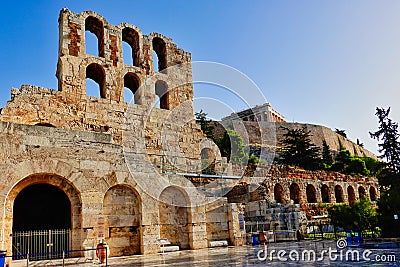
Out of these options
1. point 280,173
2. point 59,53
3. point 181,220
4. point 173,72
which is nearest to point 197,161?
point 181,220

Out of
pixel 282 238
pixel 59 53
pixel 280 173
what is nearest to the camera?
pixel 59 53

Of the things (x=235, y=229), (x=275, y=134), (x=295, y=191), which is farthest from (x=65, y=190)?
(x=275, y=134)

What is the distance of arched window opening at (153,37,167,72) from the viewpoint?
68.0 ft

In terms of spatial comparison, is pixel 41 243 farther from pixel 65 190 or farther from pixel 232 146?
pixel 232 146

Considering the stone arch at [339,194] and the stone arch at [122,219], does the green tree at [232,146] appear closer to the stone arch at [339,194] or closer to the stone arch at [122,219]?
the stone arch at [339,194]

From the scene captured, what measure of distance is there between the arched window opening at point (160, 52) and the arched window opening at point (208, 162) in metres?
5.48

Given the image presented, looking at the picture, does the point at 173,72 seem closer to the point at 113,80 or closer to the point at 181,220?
the point at 113,80

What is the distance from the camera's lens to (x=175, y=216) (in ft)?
51.2

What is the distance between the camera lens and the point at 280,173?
100 feet

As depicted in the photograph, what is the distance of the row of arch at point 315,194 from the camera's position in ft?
97.5

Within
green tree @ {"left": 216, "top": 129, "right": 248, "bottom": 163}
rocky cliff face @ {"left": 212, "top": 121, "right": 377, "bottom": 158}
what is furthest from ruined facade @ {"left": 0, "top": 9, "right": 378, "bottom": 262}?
rocky cliff face @ {"left": 212, "top": 121, "right": 377, "bottom": 158}

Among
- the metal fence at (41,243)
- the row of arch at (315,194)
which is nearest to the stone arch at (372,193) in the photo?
the row of arch at (315,194)

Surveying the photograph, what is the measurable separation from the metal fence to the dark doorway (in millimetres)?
891

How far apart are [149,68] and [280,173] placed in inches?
639
